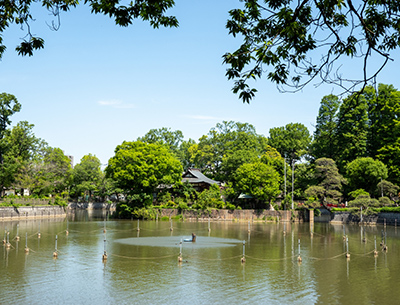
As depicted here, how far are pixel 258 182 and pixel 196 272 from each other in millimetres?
38075

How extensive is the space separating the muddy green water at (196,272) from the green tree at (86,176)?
47.4m

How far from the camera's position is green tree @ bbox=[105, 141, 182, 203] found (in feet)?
202

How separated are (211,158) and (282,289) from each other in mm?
66045

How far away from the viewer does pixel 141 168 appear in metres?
61.3

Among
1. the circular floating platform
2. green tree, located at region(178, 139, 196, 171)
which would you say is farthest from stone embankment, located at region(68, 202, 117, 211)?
the circular floating platform

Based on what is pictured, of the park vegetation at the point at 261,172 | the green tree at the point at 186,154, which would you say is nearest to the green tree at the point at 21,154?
the park vegetation at the point at 261,172

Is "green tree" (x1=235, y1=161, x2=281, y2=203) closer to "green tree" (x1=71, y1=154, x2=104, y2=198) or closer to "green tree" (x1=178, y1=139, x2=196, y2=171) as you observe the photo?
"green tree" (x1=178, y1=139, x2=196, y2=171)

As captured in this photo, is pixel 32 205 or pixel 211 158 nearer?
pixel 32 205

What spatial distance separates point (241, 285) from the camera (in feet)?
70.9

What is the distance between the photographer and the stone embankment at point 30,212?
57.5 m

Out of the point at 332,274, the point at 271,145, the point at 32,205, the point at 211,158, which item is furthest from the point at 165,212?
the point at 332,274

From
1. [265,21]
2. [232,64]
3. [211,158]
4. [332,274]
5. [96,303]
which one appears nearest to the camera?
[232,64]

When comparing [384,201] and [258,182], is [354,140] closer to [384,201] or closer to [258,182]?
[384,201]

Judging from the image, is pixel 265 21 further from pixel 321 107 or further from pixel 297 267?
pixel 321 107
